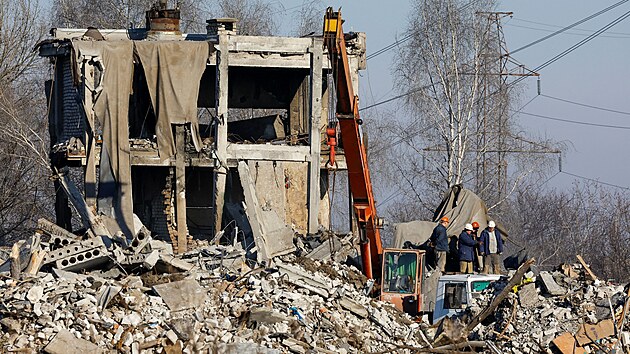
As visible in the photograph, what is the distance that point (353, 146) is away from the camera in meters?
19.0

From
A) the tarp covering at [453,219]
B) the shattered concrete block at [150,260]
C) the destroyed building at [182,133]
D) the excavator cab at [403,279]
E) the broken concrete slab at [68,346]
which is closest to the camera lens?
the broken concrete slab at [68,346]

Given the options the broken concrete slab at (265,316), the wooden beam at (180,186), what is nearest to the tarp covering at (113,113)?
the wooden beam at (180,186)

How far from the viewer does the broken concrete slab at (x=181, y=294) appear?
51.0 feet

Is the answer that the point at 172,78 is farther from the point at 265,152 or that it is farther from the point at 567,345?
the point at 567,345

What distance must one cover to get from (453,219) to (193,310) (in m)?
9.60

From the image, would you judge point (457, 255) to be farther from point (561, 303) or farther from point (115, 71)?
point (115, 71)

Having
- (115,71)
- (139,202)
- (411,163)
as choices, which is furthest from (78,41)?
(411,163)

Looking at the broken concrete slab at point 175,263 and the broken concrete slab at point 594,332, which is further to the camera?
the broken concrete slab at point 175,263

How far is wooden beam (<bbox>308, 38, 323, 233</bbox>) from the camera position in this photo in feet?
79.2

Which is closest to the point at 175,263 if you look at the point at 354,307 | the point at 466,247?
the point at 354,307

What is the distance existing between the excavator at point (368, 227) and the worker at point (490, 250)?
1.85 m

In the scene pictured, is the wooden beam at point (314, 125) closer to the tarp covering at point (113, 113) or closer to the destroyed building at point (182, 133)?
the destroyed building at point (182, 133)

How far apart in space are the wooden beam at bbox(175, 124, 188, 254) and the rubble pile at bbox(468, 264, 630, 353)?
831cm

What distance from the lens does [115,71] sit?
77.7 ft
